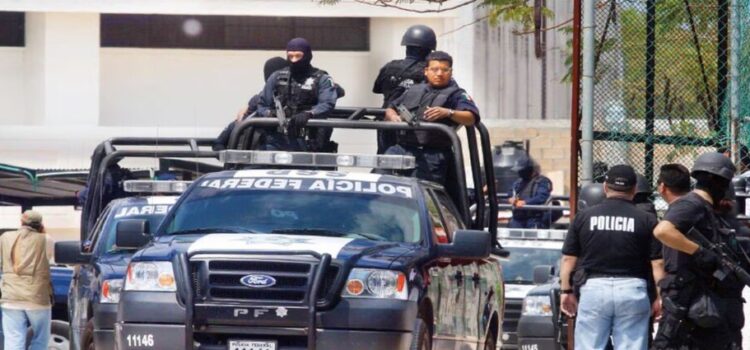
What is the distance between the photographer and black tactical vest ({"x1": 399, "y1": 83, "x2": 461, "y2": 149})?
1345 cm

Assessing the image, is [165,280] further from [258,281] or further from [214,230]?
[214,230]

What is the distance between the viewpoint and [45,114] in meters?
31.7

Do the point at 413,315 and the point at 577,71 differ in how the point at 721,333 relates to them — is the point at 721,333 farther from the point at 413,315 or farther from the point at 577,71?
the point at 577,71

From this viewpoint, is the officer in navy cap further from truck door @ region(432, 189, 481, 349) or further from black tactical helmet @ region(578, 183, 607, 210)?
black tactical helmet @ region(578, 183, 607, 210)

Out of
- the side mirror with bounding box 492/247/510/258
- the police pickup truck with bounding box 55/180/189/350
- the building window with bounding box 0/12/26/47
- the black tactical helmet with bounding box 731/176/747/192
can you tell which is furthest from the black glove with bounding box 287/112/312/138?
the building window with bounding box 0/12/26/47

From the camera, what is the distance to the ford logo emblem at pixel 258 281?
1040cm

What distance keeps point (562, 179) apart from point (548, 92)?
174 centimetres

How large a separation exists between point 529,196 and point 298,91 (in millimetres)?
8697

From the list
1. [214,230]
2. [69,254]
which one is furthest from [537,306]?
[214,230]

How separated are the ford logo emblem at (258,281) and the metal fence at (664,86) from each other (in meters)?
4.01

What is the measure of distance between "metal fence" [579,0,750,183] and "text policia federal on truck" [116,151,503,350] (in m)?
2.60

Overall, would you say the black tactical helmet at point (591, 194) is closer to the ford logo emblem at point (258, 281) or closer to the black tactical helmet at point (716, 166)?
the black tactical helmet at point (716, 166)

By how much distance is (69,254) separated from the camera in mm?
13070

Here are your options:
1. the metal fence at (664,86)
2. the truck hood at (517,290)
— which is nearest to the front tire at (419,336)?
the metal fence at (664,86)
